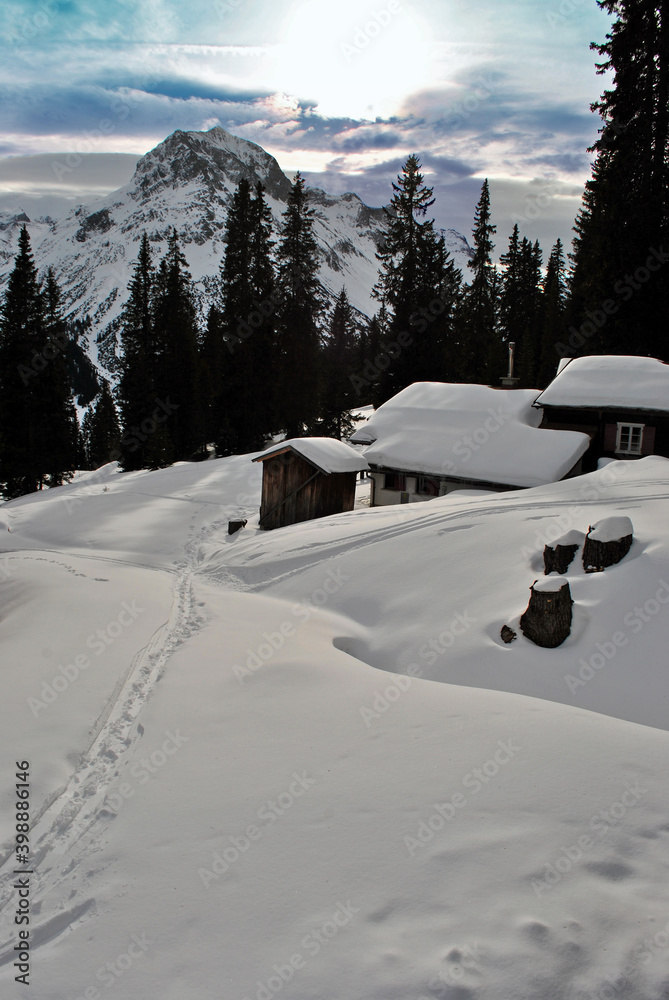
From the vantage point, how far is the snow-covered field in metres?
4.41

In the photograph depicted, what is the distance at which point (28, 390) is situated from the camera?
37.6 m

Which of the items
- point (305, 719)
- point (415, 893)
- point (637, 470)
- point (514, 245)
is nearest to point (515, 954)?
point (415, 893)

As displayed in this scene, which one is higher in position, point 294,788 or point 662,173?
point 662,173

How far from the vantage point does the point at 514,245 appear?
182 feet

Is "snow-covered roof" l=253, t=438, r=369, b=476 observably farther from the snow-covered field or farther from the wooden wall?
the snow-covered field

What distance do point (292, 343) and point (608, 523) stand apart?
34171 mm

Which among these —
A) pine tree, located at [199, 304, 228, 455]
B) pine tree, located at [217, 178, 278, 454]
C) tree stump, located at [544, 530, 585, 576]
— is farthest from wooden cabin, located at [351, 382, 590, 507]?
pine tree, located at [199, 304, 228, 455]

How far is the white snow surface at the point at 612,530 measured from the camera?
37.4 feet

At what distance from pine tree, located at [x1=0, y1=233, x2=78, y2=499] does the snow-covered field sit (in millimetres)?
26184

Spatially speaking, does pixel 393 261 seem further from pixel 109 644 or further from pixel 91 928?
pixel 91 928

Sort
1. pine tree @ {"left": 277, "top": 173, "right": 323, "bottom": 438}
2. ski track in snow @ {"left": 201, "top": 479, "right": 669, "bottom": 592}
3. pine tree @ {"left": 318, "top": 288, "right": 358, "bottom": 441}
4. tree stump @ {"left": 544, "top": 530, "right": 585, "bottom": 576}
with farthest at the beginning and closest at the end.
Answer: pine tree @ {"left": 277, "top": 173, "right": 323, "bottom": 438}
pine tree @ {"left": 318, "top": 288, "right": 358, "bottom": 441}
ski track in snow @ {"left": 201, "top": 479, "right": 669, "bottom": 592}
tree stump @ {"left": 544, "top": 530, "right": 585, "bottom": 576}

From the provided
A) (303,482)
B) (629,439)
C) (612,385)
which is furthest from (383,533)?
(612,385)

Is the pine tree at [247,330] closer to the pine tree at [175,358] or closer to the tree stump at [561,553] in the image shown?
the pine tree at [175,358]

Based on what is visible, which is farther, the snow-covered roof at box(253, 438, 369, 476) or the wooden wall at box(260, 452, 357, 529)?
the wooden wall at box(260, 452, 357, 529)
